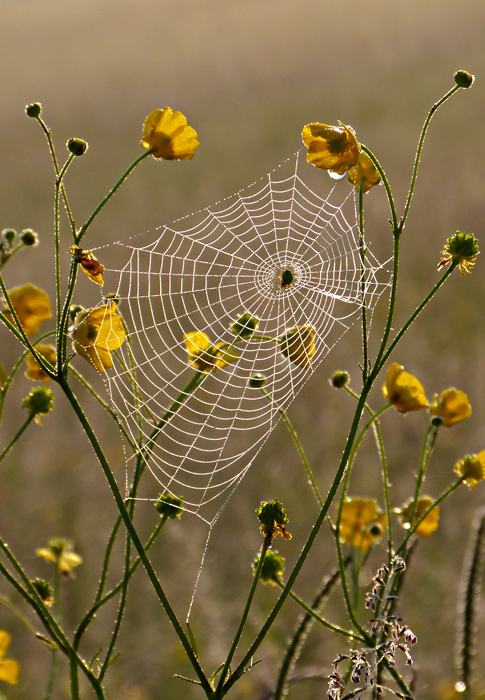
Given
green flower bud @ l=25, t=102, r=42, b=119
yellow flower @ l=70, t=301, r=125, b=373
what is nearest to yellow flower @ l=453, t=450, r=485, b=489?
yellow flower @ l=70, t=301, r=125, b=373

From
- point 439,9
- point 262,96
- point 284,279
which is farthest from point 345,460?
point 439,9

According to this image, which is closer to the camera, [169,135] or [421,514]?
[169,135]

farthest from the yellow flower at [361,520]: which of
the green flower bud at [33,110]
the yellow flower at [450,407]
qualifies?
the green flower bud at [33,110]

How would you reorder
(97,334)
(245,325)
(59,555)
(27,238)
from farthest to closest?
1. (59,555)
2. (27,238)
3. (245,325)
4. (97,334)

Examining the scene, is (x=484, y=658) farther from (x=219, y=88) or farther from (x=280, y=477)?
(x=219, y=88)

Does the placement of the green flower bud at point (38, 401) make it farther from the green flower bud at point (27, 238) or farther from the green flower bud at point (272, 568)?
the green flower bud at point (272, 568)

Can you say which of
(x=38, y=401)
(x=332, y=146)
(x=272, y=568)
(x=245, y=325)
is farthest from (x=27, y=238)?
(x=272, y=568)

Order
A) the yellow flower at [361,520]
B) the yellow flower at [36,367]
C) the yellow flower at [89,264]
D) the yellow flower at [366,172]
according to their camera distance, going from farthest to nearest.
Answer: the yellow flower at [361,520]
the yellow flower at [36,367]
the yellow flower at [366,172]
the yellow flower at [89,264]

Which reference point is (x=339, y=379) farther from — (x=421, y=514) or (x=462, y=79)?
(x=462, y=79)
